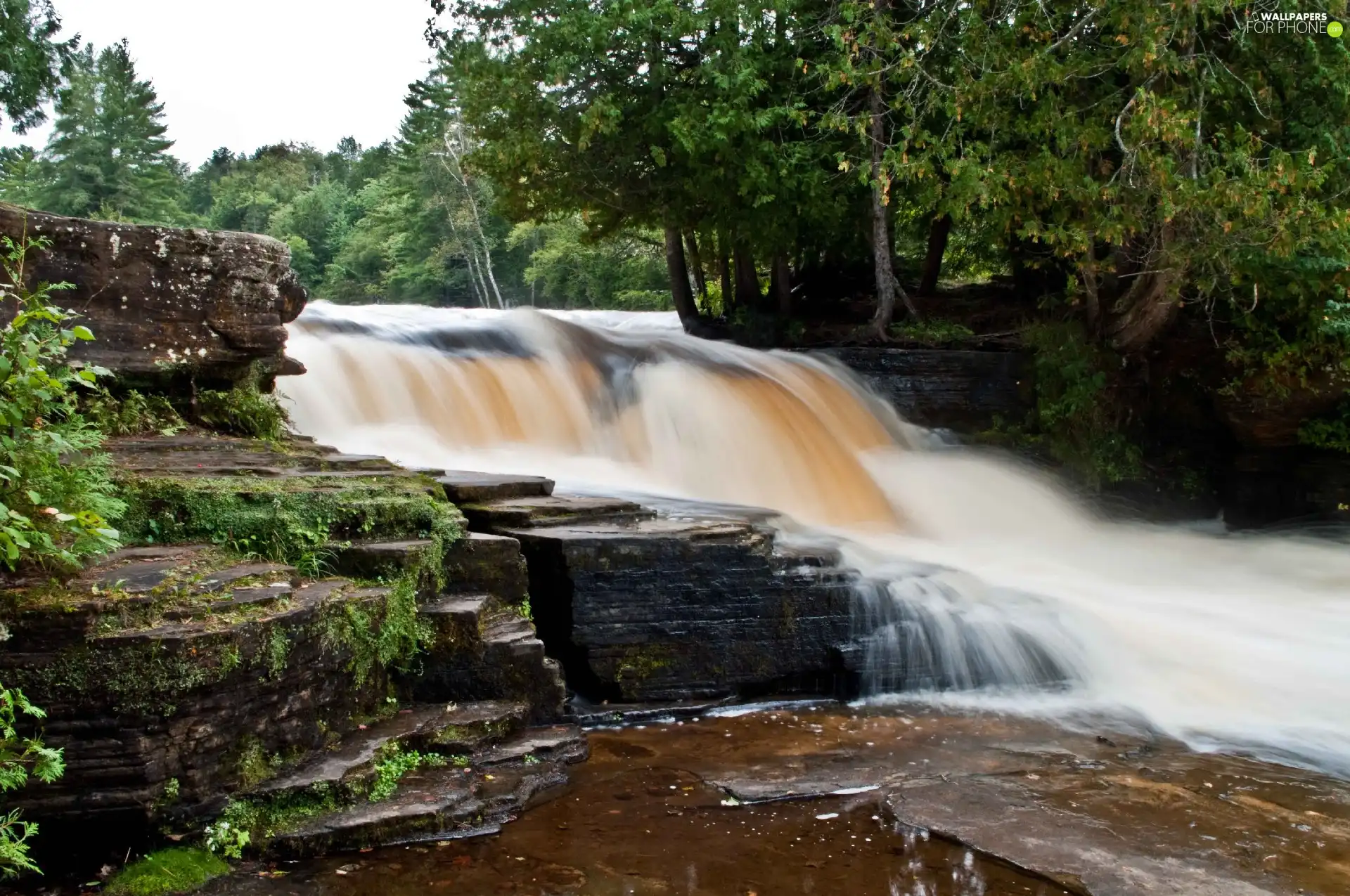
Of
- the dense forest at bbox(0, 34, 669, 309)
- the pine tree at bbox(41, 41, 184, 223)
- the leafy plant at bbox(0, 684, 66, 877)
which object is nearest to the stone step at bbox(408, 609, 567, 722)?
the leafy plant at bbox(0, 684, 66, 877)

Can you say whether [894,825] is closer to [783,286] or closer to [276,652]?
[276,652]

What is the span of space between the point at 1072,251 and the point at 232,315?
8.23m

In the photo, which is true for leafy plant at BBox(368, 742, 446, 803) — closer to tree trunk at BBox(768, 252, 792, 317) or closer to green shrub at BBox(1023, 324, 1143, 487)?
green shrub at BBox(1023, 324, 1143, 487)

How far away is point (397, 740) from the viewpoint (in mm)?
4699

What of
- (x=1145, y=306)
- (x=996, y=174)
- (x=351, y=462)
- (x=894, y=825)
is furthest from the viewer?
(x=1145, y=306)

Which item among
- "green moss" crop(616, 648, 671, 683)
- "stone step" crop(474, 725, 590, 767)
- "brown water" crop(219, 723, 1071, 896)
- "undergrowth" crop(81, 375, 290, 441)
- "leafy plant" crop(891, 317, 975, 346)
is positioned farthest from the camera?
"leafy plant" crop(891, 317, 975, 346)

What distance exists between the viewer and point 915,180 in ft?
40.6

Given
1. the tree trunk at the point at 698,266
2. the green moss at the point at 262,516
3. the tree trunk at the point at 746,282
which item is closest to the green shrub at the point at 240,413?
the green moss at the point at 262,516

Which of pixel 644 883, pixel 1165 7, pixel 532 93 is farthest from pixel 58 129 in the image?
pixel 644 883

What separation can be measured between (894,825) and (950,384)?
30.2 ft

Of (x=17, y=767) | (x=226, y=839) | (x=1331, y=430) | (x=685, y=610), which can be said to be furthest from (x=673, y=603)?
(x=1331, y=430)

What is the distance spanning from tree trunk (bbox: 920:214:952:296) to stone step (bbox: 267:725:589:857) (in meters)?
11.9

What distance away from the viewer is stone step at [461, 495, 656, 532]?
257 inches

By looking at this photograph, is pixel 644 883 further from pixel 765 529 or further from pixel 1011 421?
pixel 1011 421
